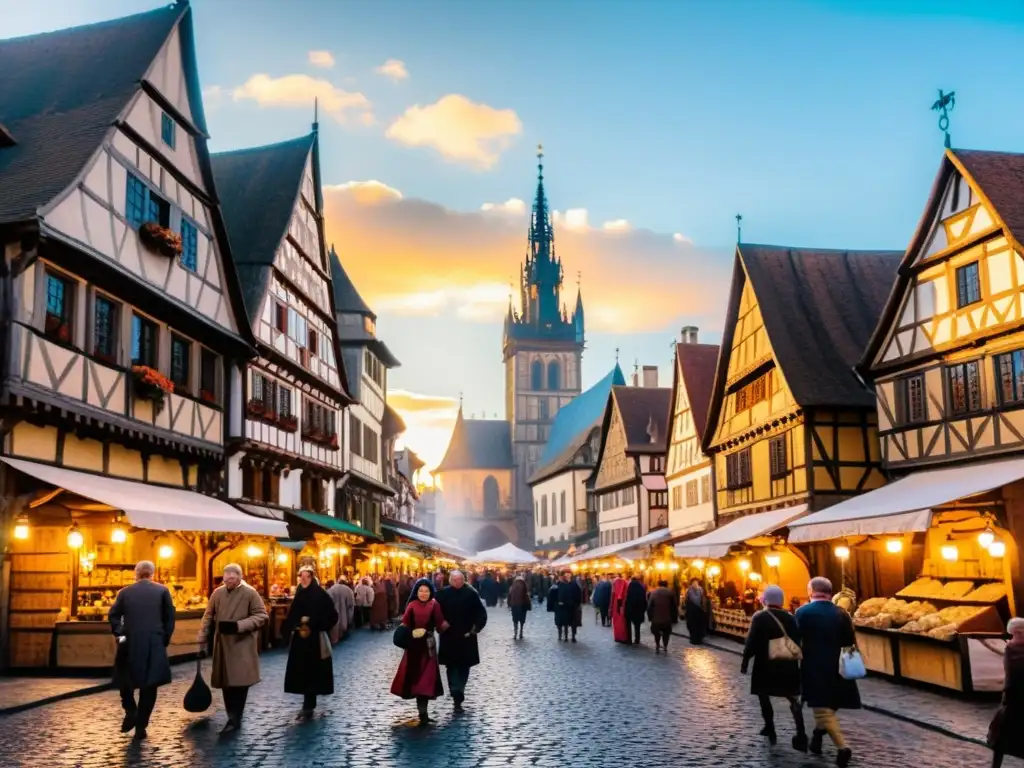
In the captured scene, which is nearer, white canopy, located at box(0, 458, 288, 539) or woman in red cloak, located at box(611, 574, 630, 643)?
white canopy, located at box(0, 458, 288, 539)

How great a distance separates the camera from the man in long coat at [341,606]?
25.8m

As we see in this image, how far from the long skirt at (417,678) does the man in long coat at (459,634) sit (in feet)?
2.91

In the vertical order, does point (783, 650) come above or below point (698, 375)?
below

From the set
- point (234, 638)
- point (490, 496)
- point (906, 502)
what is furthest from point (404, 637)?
point (490, 496)

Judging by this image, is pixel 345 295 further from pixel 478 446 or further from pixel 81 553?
pixel 478 446

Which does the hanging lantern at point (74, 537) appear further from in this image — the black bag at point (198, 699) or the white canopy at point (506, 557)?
the white canopy at point (506, 557)

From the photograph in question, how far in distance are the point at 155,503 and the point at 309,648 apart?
22.1ft

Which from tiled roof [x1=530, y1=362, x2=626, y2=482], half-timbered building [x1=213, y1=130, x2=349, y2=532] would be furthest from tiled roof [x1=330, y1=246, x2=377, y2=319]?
tiled roof [x1=530, y1=362, x2=626, y2=482]

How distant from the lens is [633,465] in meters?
55.0

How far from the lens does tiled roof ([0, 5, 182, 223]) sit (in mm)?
18000

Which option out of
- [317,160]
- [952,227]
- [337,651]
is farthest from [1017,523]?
[317,160]

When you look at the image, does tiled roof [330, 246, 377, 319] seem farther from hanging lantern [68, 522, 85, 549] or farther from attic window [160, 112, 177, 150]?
hanging lantern [68, 522, 85, 549]

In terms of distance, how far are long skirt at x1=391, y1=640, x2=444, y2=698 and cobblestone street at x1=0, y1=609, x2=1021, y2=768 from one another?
0.35m

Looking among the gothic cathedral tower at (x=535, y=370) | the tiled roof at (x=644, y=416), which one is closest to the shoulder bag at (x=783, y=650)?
the tiled roof at (x=644, y=416)
